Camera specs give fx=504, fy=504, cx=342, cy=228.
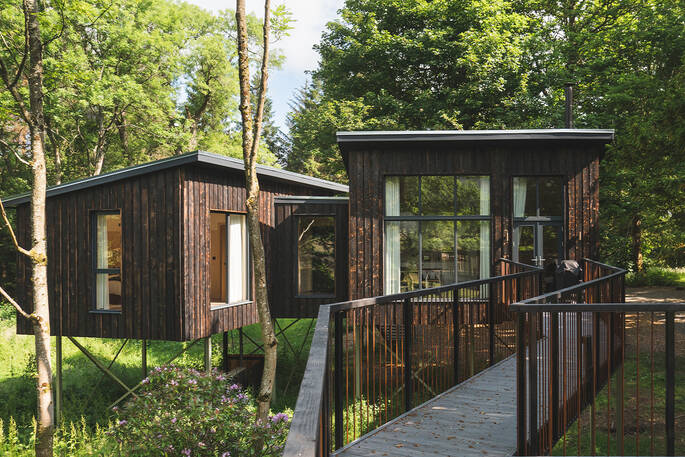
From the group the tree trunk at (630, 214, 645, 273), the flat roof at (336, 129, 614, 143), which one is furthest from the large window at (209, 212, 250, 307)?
the tree trunk at (630, 214, 645, 273)

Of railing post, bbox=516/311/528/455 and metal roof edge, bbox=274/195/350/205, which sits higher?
metal roof edge, bbox=274/195/350/205

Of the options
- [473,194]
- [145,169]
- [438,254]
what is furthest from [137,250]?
[473,194]

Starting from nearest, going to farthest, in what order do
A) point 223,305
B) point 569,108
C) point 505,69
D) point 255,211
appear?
1. point 255,211
2. point 223,305
3. point 569,108
4. point 505,69

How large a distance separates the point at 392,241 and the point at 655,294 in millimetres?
13831

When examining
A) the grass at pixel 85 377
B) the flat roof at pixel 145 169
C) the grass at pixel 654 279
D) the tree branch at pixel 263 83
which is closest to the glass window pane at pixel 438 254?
the tree branch at pixel 263 83

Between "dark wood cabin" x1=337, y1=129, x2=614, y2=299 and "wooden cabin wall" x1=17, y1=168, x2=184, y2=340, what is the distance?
378 cm

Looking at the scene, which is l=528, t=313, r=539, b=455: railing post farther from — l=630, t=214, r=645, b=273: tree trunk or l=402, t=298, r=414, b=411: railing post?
l=630, t=214, r=645, b=273: tree trunk

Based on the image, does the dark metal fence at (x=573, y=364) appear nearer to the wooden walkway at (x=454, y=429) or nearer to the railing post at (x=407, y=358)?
the wooden walkway at (x=454, y=429)

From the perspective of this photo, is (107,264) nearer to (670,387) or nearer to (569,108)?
(670,387)

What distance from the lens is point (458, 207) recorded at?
424 inches

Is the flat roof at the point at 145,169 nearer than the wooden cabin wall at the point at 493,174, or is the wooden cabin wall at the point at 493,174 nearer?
the flat roof at the point at 145,169

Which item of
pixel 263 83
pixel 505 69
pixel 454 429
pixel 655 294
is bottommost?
pixel 655 294

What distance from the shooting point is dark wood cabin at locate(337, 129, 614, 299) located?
10.7m

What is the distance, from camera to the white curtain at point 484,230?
35.2 ft
